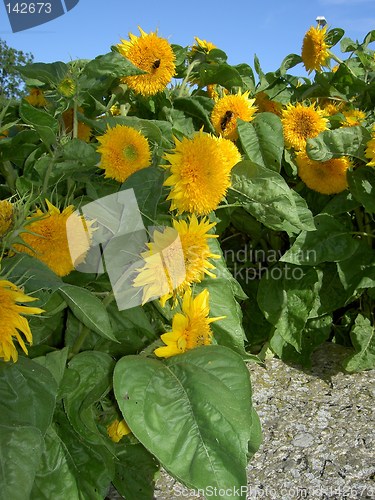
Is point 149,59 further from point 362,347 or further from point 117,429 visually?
point 362,347

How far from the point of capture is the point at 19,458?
104 centimetres

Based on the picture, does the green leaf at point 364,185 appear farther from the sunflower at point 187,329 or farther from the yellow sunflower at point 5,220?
the yellow sunflower at point 5,220

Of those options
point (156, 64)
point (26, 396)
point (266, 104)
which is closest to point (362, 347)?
point (266, 104)

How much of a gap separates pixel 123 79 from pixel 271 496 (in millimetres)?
1155

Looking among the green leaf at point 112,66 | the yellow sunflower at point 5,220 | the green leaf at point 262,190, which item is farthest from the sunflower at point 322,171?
the yellow sunflower at point 5,220

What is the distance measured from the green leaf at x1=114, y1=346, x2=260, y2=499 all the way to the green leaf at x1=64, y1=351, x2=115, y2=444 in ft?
0.28

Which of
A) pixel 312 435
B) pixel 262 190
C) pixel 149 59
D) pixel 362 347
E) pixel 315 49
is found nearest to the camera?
pixel 262 190

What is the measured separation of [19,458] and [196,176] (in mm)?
605

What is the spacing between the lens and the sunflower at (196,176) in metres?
1.28

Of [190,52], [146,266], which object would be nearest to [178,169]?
[146,266]

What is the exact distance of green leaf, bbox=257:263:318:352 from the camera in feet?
7.32

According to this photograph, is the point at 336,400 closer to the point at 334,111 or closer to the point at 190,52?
the point at 334,111

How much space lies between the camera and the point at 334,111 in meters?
2.52

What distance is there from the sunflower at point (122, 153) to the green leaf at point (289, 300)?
102 centimetres
